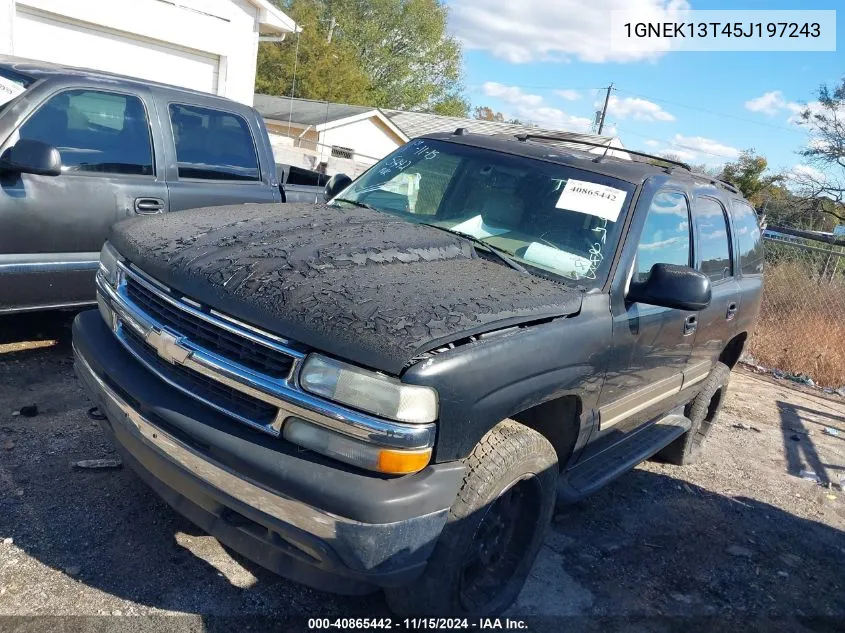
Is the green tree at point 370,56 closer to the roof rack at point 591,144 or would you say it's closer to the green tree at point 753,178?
the green tree at point 753,178

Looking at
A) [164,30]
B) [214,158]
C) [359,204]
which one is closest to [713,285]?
[359,204]

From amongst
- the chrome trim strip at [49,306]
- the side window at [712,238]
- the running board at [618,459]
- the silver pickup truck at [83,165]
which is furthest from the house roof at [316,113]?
the running board at [618,459]

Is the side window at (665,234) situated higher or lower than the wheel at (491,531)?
higher

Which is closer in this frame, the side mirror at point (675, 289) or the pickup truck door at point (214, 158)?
the side mirror at point (675, 289)

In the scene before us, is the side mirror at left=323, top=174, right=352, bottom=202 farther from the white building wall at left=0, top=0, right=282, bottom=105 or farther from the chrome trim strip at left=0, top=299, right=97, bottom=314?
the white building wall at left=0, top=0, right=282, bottom=105

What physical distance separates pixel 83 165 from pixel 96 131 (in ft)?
1.04

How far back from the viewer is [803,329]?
9281 millimetres

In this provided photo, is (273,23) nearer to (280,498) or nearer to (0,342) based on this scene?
(0,342)

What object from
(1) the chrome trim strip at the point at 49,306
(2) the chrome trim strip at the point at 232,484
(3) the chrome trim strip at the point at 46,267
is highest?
(2) the chrome trim strip at the point at 232,484

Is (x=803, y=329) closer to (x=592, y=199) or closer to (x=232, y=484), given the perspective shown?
(x=592, y=199)

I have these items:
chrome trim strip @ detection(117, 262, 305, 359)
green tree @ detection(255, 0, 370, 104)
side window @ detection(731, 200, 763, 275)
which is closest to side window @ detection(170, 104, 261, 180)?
chrome trim strip @ detection(117, 262, 305, 359)

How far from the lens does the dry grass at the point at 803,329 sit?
9016mm

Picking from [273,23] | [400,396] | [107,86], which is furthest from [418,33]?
[400,396]

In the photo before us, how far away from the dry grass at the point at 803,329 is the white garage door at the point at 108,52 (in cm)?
945
